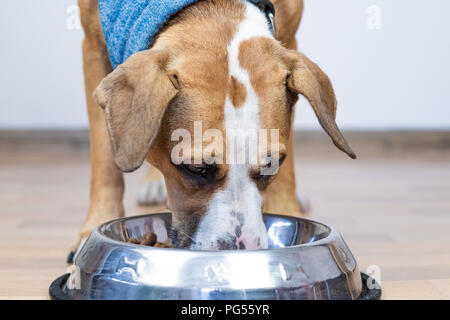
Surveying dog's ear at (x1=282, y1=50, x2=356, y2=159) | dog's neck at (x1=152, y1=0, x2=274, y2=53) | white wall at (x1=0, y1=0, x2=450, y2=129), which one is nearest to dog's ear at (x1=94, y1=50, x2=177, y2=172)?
dog's neck at (x1=152, y1=0, x2=274, y2=53)

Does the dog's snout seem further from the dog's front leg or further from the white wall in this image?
the white wall

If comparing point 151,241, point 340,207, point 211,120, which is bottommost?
point 340,207

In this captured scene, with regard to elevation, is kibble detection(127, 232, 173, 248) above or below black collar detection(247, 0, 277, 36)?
below

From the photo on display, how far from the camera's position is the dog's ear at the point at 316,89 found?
178 cm

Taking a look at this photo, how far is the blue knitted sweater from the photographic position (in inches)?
75.7

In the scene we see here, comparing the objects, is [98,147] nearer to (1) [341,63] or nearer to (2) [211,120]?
(2) [211,120]

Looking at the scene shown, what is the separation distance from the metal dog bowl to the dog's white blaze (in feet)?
0.46

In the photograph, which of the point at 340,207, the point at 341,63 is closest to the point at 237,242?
the point at 340,207

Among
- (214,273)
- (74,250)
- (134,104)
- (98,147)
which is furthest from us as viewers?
(98,147)

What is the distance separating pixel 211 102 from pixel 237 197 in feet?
0.84

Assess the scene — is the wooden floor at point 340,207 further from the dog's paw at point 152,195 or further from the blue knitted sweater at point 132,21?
the blue knitted sweater at point 132,21

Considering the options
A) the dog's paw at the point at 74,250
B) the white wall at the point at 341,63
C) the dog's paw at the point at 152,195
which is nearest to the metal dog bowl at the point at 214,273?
the dog's paw at the point at 74,250

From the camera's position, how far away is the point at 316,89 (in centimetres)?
182

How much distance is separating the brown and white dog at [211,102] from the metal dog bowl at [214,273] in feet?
0.53
